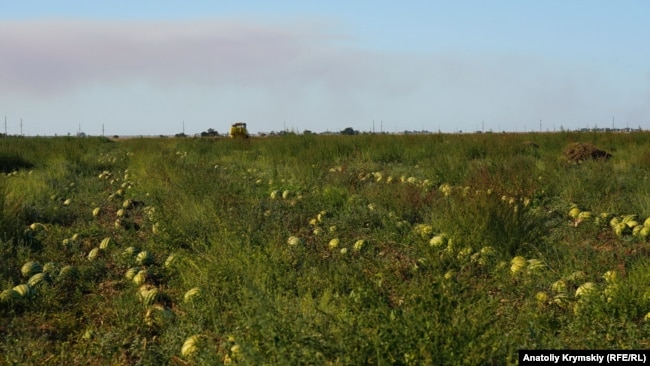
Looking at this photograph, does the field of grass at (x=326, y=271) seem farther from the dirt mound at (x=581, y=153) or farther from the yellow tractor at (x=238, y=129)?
the yellow tractor at (x=238, y=129)

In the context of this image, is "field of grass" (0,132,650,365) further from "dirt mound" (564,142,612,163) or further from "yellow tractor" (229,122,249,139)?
"yellow tractor" (229,122,249,139)

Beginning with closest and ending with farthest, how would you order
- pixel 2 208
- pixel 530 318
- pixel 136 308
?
pixel 530 318 → pixel 136 308 → pixel 2 208

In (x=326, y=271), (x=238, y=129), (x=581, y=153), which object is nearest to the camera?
(x=326, y=271)

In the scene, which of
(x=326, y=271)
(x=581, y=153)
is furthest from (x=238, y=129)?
(x=326, y=271)

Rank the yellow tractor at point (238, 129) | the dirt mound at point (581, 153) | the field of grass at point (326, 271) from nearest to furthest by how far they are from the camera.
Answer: the field of grass at point (326, 271)
the dirt mound at point (581, 153)
the yellow tractor at point (238, 129)

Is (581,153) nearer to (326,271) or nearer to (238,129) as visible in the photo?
(326,271)

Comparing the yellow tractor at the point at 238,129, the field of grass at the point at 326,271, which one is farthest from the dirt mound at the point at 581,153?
the yellow tractor at the point at 238,129

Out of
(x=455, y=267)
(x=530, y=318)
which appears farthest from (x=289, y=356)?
(x=455, y=267)

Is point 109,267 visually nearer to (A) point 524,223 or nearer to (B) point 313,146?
(A) point 524,223

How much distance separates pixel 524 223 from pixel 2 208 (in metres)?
5.38

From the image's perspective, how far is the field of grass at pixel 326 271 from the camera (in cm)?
325

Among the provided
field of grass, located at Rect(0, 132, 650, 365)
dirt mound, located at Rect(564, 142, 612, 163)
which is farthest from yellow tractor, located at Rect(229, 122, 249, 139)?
field of grass, located at Rect(0, 132, 650, 365)

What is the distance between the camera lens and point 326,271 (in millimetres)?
5035

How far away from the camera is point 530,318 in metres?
4.14
